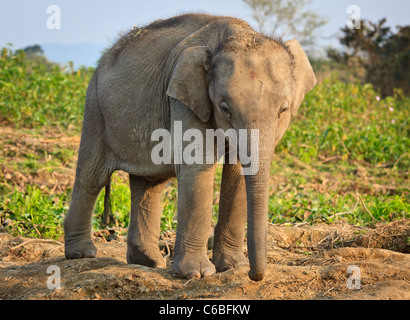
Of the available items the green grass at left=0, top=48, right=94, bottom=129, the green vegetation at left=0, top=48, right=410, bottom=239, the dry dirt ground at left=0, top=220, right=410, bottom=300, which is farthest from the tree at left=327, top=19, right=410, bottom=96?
the dry dirt ground at left=0, top=220, right=410, bottom=300

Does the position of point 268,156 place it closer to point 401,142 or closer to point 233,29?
point 233,29

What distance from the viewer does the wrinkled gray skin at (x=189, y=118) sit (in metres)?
4.05

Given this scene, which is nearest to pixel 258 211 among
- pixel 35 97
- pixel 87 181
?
pixel 87 181

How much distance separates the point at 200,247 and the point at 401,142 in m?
7.31

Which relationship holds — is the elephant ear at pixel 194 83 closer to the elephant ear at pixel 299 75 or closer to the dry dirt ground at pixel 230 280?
the elephant ear at pixel 299 75

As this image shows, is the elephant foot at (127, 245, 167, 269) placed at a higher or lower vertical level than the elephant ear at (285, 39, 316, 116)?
lower

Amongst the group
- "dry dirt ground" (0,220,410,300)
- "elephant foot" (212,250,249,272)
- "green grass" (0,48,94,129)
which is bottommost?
"dry dirt ground" (0,220,410,300)

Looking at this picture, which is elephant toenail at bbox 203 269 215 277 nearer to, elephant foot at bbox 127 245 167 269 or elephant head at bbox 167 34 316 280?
elephant head at bbox 167 34 316 280

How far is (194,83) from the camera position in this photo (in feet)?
14.3

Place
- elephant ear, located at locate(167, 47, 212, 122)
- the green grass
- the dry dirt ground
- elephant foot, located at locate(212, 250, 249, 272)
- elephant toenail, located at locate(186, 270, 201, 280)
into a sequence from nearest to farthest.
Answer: the dry dirt ground
elephant ear, located at locate(167, 47, 212, 122)
elephant toenail, located at locate(186, 270, 201, 280)
elephant foot, located at locate(212, 250, 249, 272)
the green grass

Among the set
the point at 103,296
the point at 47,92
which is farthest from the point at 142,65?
the point at 47,92

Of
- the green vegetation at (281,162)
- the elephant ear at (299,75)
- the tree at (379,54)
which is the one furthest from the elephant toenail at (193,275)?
the tree at (379,54)

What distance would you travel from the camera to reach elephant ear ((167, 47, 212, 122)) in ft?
14.3

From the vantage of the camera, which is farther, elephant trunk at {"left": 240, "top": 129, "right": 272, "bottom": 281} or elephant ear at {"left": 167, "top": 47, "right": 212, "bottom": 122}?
elephant ear at {"left": 167, "top": 47, "right": 212, "bottom": 122}
